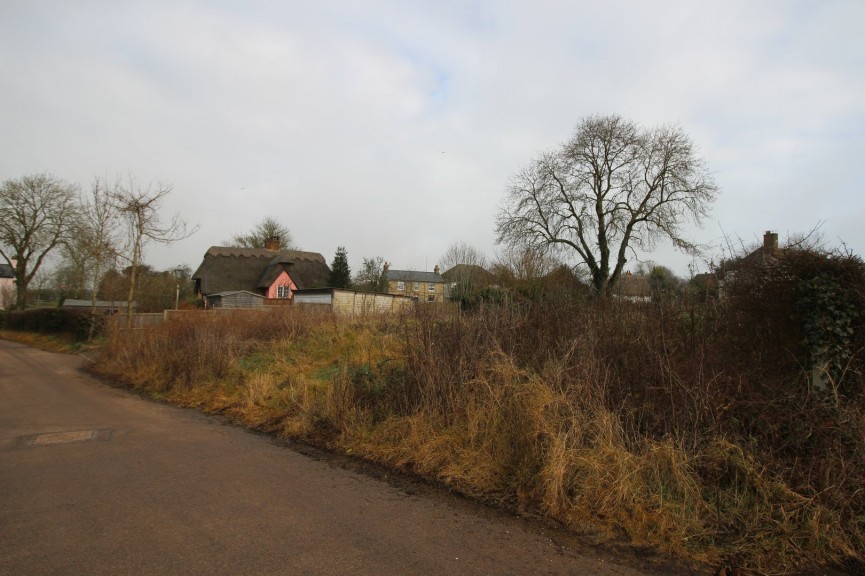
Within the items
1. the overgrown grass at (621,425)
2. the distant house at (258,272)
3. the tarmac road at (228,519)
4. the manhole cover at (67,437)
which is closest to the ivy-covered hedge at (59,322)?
the distant house at (258,272)

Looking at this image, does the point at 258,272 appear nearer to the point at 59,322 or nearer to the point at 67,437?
the point at 59,322

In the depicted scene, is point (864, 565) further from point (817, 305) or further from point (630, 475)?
point (817, 305)

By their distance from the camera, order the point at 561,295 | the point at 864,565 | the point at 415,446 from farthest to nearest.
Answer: the point at 561,295 < the point at 415,446 < the point at 864,565

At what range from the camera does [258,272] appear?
2090 inches

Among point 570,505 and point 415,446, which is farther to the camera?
point 415,446

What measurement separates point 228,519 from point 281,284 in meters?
47.2

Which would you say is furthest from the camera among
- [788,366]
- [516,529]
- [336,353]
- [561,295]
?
[336,353]

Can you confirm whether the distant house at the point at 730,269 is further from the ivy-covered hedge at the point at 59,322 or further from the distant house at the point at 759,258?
the ivy-covered hedge at the point at 59,322

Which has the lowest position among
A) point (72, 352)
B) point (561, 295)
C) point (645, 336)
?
point (72, 352)

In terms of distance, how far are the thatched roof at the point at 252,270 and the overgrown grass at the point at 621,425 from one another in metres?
43.1

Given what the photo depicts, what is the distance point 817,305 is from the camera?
17.5 feet

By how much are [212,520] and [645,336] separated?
5.15 metres

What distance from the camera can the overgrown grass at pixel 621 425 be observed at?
14.4ft

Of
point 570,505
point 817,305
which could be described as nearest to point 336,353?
point 570,505
